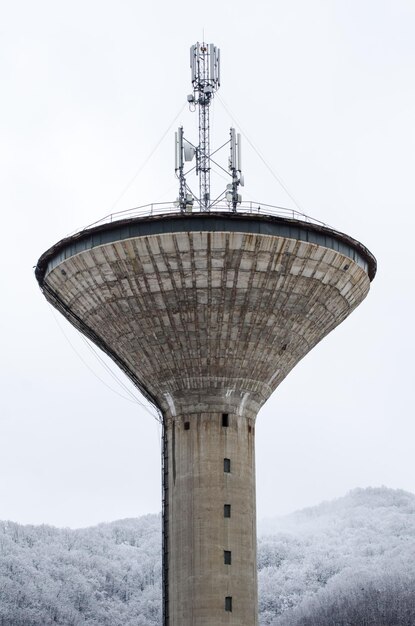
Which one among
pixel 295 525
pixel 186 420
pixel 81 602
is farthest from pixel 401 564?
pixel 186 420

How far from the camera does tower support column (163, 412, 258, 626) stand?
156ft

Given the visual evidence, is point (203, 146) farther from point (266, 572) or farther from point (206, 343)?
point (266, 572)

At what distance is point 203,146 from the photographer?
55.9 metres

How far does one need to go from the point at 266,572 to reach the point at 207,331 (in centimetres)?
8872

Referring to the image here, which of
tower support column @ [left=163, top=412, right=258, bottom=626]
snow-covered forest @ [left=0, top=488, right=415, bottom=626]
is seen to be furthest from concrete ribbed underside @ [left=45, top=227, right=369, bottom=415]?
snow-covered forest @ [left=0, top=488, right=415, bottom=626]

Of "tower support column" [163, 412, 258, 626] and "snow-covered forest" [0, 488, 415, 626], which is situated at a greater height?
"snow-covered forest" [0, 488, 415, 626]

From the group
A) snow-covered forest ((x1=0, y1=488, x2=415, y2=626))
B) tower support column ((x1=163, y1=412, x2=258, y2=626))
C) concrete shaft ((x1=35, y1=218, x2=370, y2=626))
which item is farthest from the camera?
snow-covered forest ((x1=0, y1=488, x2=415, y2=626))

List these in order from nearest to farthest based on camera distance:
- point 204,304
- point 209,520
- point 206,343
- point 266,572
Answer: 1. point 209,520
2. point 204,304
3. point 206,343
4. point 266,572

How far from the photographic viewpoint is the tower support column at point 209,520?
4744cm

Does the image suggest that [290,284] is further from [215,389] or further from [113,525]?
[113,525]

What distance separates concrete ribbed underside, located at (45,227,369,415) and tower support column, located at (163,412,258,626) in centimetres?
122

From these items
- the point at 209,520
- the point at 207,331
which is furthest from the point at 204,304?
the point at 209,520

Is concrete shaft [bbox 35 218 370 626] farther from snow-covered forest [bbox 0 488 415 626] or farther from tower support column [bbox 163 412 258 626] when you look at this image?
snow-covered forest [bbox 0 488 415 626]

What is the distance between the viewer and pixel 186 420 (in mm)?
49781
